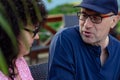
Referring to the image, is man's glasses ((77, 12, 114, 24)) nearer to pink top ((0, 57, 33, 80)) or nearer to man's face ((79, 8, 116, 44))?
man's face ((79, 8, 116, 44))

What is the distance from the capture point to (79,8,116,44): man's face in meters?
2.21

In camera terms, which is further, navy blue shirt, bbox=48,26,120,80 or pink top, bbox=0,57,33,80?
navy blue shirt, bbox=48,26,120,80

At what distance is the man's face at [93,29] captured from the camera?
221cm

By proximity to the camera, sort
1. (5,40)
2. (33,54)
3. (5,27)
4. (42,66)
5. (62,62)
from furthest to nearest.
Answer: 1. (33,54)
2. (42,66)
3. (62,62)
4. (5,40)
5. (5,27)

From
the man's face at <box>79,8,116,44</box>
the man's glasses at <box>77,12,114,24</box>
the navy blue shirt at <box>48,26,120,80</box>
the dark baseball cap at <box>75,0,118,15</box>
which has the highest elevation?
the dark baseball cap at <box>75,0,118,15</box>

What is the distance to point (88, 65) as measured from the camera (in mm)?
2273

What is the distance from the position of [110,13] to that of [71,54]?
371 millimetres

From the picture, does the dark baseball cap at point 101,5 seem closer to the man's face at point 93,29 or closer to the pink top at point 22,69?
the man's face at point 93,29

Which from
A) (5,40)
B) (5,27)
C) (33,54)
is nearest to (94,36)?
(5,40)

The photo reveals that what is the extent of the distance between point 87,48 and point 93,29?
128 mm

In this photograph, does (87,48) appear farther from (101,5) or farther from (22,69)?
(22,69)

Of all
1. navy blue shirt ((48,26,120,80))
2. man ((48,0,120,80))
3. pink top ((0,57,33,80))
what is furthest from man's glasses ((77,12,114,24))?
pink top ((0,57,33,80))

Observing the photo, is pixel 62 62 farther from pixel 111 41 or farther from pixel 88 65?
pixel 111 41

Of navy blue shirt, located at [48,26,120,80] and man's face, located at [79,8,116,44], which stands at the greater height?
man's face, located at [79,8,116,44]
